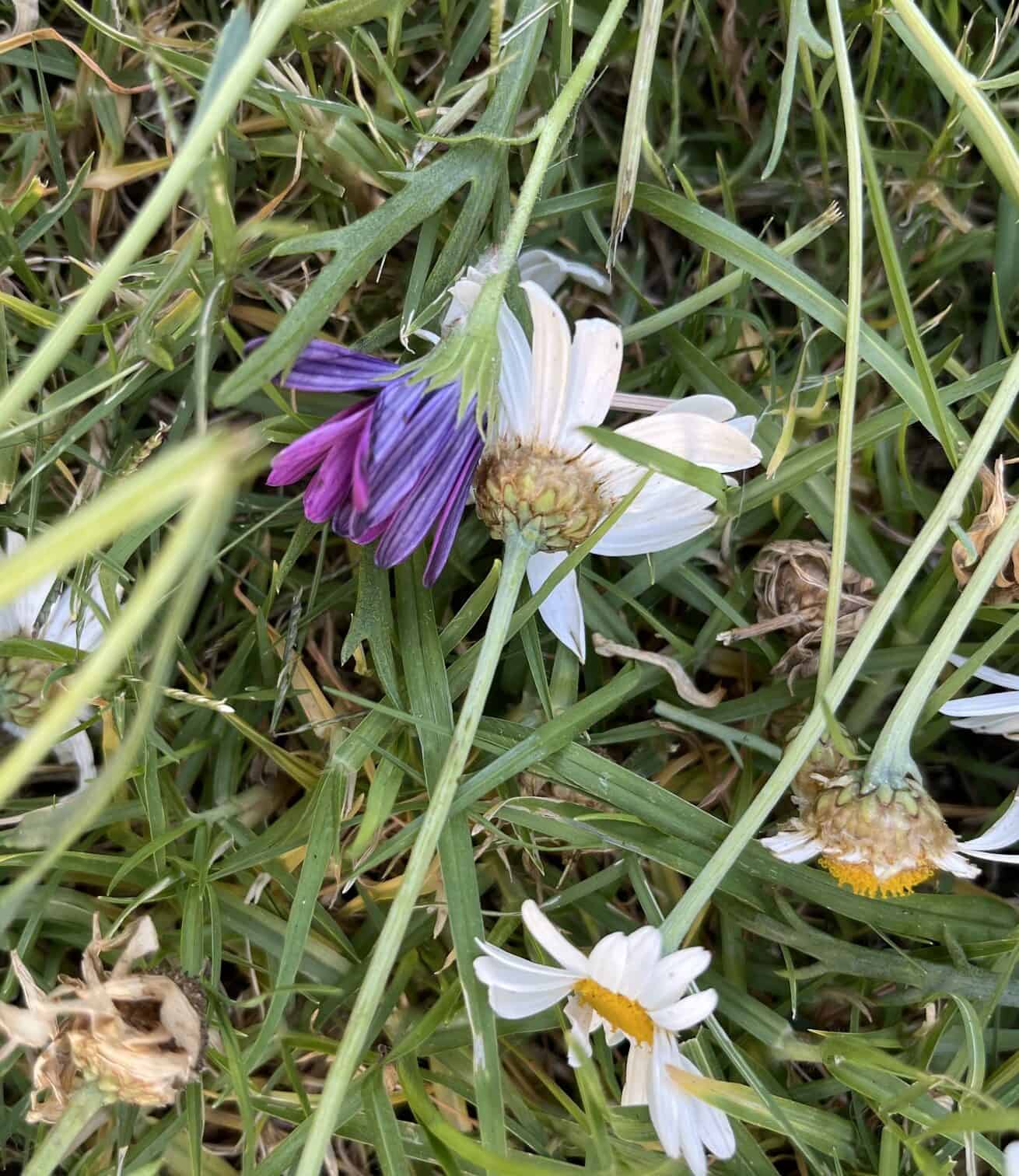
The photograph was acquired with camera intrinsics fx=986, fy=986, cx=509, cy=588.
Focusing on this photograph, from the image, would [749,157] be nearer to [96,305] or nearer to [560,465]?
[560,465]

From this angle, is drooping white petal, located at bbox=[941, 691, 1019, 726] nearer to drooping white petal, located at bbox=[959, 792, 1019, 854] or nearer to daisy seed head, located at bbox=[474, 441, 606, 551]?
drooping white petal, located at bbox=[959, 792, 1019, 854]

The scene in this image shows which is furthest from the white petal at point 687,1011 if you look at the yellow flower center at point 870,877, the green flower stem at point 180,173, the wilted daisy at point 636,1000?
the green flower stem at point 180,173

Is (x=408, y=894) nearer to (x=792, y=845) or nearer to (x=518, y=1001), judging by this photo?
(x=518, y=1001)

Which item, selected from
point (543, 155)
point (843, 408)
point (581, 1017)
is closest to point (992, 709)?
point (843, 408)

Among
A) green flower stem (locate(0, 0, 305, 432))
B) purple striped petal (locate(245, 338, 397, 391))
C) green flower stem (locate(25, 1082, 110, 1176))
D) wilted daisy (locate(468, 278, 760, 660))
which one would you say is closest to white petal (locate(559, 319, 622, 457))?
wilted daisy (locate(468, 278, 760, 660))

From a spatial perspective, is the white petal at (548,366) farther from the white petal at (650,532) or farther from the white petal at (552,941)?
the white petal at (552,941)

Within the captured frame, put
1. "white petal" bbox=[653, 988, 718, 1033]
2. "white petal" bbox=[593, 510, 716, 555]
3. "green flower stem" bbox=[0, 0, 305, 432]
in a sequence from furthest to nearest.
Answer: "white petal" bbox=[593, 510, 716, 555] → "white petal" bbox=[653, 988, 718, 1033] → "green flower stem" bbox=[0, 0, 305, 432]
